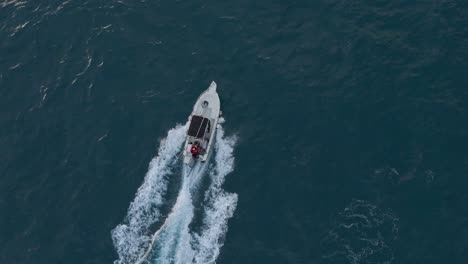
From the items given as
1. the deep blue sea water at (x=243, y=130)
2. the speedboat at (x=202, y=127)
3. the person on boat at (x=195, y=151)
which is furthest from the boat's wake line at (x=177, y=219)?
the person on boat at (x=195, y=151)

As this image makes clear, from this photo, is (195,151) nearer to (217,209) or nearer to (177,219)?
(217,209)

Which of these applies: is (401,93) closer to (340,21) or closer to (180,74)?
(340,21)

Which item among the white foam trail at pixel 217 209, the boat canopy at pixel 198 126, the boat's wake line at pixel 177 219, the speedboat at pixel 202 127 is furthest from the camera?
the boat canopy at pixel 198 126

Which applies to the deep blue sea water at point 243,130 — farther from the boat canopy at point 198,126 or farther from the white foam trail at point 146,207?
the boat canopy at point 198,126

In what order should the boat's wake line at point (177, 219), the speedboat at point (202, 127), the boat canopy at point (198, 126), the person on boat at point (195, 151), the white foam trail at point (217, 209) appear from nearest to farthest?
1. the boat's wake line at point (177, 219)
2. the white foam trail at point (217, 209)
3. the person on boat at point (195, 151)
4. the speedboat at point (202, 127)
5. the boat canopy at point (198, 126)

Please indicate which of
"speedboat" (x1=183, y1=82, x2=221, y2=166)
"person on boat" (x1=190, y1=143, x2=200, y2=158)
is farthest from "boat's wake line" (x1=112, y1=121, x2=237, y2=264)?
"person on boat" (x1=190, y1=143, x2=200, y2=158)

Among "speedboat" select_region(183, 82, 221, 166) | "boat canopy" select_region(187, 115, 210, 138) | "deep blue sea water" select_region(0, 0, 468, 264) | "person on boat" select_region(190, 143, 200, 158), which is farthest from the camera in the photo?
"boat canopy" select_region(187, 115, 210, 138)

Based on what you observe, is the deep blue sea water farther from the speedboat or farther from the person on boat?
the person on boat
